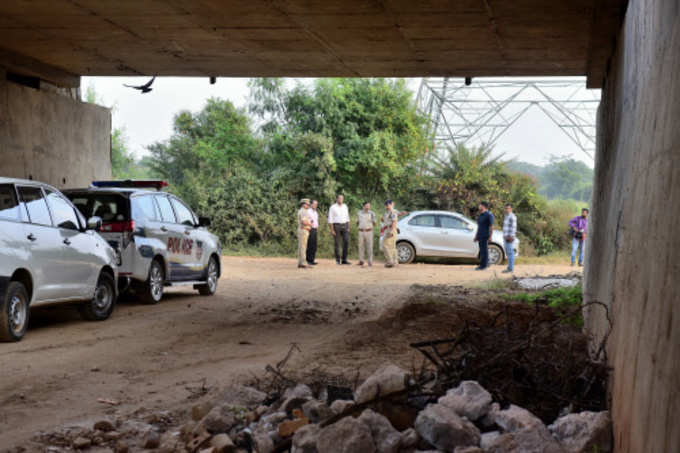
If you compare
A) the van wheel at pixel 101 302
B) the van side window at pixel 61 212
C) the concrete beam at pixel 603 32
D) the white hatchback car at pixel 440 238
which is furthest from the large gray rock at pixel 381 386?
the white hatchback car at pixel 440 238

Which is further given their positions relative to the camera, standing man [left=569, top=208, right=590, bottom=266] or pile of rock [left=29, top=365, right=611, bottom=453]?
standing man [left=569, top=208, right=590, bottom=266]

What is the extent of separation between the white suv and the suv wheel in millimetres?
A: 3624

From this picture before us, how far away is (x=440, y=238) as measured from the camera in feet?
79.3

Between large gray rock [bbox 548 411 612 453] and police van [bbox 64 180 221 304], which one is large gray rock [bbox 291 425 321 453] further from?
police van [bbox 64 180 221 304]

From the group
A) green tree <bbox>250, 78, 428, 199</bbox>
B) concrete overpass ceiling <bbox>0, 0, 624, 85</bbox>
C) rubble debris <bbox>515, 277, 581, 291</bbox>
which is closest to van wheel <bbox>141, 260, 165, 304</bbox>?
concrete overpass ceiling <bbox>0, 0, 624, 85</bbox>

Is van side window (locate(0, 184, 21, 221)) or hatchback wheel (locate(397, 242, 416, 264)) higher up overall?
van side window (locate(0, 184, 21, 221))

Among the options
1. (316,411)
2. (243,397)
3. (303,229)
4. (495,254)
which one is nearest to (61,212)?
(243,397)

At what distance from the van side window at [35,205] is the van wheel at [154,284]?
3141 mm

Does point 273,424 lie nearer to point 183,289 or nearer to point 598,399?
point 598,399

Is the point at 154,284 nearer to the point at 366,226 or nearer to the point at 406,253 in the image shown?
the point at 366,226

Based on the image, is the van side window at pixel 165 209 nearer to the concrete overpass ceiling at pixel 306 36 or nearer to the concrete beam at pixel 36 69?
the concrete overpass ceiling at pixel 306 36

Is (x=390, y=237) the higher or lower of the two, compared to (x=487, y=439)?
higher

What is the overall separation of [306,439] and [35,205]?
20.3ft

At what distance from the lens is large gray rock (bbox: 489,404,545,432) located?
4.33m
